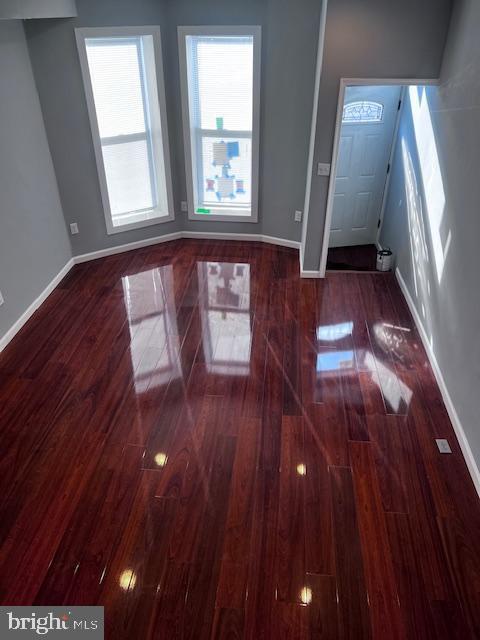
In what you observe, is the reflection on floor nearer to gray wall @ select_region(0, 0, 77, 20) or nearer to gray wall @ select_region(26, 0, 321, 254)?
gray wall @ select_region(26, 0, 321, 254)

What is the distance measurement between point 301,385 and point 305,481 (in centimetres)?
84

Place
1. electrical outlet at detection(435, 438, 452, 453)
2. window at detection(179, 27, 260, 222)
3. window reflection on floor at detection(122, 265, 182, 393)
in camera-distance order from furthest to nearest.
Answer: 1. window at detection(179, 27, 260, 222)
2. window reflection on floor at detection(122, 265, 182, 393)
3. electrical outlet at detection(435, 438, 452, 453)

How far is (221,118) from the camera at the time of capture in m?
4.92

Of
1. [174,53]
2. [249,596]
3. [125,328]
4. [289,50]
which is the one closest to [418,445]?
[249,596]

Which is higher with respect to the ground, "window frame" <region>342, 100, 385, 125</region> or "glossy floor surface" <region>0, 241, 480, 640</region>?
"window frame" <region>342, 100, 385, 125</region>

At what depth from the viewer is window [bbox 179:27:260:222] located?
14.9ft

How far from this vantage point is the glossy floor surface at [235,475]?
2.09m

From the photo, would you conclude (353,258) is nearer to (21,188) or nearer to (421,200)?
(421,200)

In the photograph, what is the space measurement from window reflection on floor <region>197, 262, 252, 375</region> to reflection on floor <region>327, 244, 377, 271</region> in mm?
1225

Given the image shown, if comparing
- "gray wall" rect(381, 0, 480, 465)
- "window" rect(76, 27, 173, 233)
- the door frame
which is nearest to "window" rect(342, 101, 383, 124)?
"gray wall" rect(381, 0, 480, 465)

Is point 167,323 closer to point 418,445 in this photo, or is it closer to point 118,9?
point 418,445

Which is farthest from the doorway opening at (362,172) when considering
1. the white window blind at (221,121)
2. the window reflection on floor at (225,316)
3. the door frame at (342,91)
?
the window reflection on floor at (225,316)
